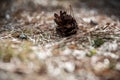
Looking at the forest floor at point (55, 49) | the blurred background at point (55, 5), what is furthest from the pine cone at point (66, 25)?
the blurred background at point (55, 5)

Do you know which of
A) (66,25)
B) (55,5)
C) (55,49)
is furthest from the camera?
(55,5)

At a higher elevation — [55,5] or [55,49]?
[55,5]

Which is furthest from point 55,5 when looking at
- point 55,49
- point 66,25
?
point 55,49

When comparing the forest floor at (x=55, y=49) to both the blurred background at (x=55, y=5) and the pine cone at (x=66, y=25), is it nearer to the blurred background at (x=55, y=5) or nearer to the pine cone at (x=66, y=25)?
the pine cone at (x=66, y=25)

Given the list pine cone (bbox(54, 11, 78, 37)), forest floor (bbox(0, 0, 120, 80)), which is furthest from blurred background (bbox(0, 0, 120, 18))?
pine cone (bbox(54, 11, 78, 37))

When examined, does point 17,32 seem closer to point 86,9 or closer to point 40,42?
point 40,42

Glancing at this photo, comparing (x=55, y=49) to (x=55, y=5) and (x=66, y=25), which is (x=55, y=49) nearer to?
(x=66, y=25)

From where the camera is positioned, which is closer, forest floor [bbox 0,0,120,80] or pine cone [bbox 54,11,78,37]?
forest floor [bbox 0,0,120,80]

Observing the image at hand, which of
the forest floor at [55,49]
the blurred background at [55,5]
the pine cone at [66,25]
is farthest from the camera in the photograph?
the blurred background at [55,5]

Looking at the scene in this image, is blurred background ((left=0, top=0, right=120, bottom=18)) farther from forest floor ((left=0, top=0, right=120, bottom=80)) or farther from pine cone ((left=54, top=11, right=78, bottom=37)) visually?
pine cone ((left=54, top=11, right=78, bottom=37))
